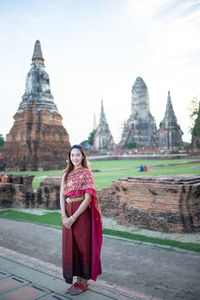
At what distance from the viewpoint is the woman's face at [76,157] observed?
3176 mm

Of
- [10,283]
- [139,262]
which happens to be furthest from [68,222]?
[139,262]

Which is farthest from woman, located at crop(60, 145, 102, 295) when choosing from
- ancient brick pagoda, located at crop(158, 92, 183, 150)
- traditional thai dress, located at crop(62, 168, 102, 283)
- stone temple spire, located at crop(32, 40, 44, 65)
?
ancient brick pagoda, located at crop(158, 92, 183, 150)

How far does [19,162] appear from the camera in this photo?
926 inches

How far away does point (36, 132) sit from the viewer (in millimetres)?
24344

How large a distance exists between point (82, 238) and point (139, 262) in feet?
4.72

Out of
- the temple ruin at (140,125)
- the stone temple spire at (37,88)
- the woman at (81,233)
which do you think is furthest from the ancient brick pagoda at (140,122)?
the woman at (81,233)

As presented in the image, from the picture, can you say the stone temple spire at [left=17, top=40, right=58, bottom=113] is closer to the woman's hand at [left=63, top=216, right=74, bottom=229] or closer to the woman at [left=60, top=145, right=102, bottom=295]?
the woman at [left=60, top=145, right=102, bottom=295]

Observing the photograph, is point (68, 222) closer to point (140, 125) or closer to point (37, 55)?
point (37, 55)

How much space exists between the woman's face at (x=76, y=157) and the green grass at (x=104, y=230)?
2.54m

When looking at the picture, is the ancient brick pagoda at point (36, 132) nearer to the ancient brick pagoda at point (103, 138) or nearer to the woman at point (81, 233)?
the woman at point (81, 233)

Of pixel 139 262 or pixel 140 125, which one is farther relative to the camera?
pixel 140 125

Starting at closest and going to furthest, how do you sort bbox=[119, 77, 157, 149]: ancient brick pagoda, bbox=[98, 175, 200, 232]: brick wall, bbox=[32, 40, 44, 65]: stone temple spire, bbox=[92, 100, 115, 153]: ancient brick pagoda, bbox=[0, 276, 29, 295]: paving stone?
bbox=[0, 276, 29, 295]: paving stone < bbox=[98, 175, 200, 232]: brick wall < bbox=[32, 40, 44, 65]: stone temple spire < bbox=[92, 100, 115, 153]: ancient brick pagoda < bbox=[119, 77, 157, 149]: ancient brick pagoda

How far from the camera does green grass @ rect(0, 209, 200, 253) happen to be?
15.1 feet

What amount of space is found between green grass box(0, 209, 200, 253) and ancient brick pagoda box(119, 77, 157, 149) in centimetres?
5077
